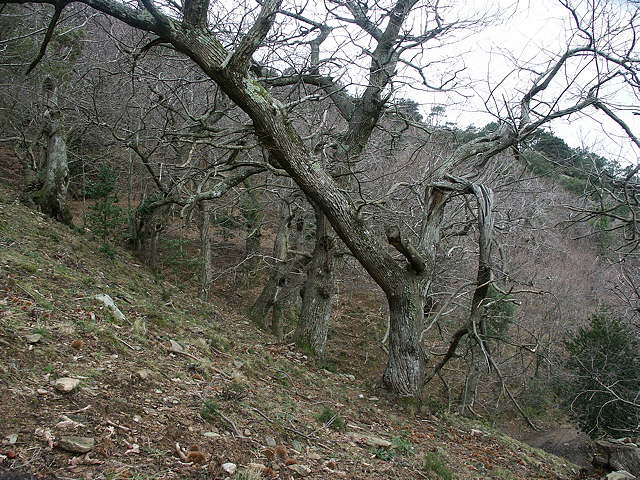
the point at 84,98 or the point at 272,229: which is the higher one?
the point at 84,98

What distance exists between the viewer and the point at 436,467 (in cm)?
395

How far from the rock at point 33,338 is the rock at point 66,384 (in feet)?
1.78

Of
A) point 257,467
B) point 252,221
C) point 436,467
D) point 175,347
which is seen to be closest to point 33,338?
point 175,347

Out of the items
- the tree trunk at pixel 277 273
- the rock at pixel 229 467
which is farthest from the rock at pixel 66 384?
the tree trunk at pixel 277 273

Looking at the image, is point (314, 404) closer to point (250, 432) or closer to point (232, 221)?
point (250, 432)

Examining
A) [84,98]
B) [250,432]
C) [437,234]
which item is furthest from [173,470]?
[84,98]

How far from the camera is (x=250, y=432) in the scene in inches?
136

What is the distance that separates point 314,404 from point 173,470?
244cm

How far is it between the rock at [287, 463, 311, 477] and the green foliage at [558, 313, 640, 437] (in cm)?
1041

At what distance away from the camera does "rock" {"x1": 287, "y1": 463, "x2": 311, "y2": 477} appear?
10.4 ft

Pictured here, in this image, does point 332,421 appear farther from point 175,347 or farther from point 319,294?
point 319,294

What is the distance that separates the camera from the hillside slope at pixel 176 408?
2.70 m

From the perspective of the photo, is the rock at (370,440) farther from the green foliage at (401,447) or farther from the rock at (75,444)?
the rock at (75,444)

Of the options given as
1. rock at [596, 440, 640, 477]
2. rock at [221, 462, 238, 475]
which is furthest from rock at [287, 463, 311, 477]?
rock at [596, 440, 640, 477]
